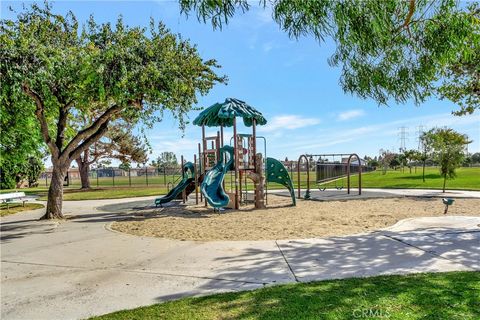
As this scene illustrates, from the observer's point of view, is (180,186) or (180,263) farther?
(180,186)

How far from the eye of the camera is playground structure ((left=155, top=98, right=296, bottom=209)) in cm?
1191

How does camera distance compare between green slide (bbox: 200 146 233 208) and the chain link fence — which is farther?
the chain link fence

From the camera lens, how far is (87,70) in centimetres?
855

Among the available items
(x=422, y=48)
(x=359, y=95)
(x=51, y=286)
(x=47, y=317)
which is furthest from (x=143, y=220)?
(x=422, y=48)

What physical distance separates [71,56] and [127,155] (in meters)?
22.4

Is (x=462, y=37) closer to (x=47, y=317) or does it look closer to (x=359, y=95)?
(x=359, y=95)

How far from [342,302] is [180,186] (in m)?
11.3

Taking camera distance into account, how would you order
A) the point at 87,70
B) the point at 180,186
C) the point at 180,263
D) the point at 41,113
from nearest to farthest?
the point at 180,263, the point at 87,70, the point at 41,113, the point at 180,186

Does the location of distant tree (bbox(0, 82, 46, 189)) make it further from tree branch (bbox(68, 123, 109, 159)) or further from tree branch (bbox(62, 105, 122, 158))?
tree branch (bbox(68, 123, 109, 159))

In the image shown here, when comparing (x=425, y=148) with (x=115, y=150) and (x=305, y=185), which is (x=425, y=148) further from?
(x=115, y=150)

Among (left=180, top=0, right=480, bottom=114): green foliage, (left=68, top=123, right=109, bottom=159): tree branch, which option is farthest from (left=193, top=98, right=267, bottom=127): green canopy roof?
(left=180, top=0, right=480, bottom=114): green foliage

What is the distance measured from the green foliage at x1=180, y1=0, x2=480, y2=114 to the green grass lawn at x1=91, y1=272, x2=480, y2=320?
245 centimetres

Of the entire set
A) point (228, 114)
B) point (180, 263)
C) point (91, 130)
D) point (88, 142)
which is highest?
point (228, 114)

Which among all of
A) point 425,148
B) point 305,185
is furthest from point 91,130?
point 425,148
